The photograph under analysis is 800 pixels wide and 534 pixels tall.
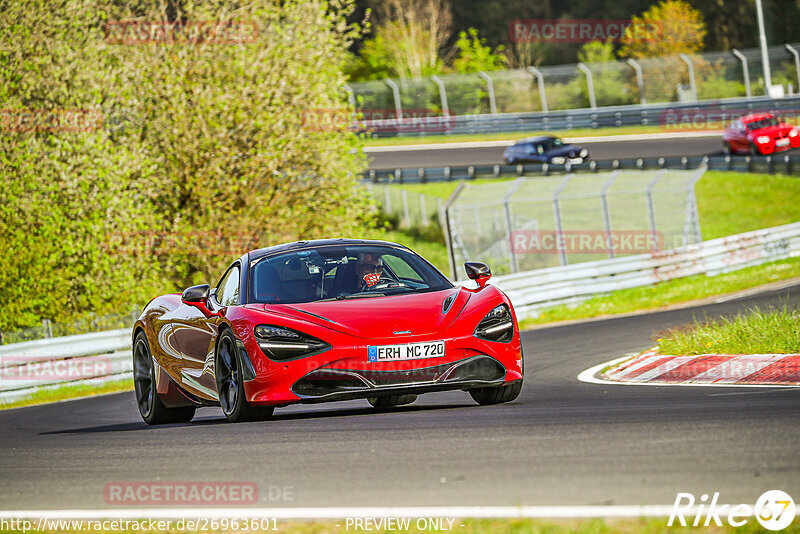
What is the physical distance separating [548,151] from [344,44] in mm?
22307

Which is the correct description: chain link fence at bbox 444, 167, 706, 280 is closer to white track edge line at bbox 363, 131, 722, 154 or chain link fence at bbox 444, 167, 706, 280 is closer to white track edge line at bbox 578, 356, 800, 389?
white track edge line at bbox 363, 131, 722, 154

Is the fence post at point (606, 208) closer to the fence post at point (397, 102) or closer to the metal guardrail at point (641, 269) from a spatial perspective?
the metal guardrail at point (641, 269)

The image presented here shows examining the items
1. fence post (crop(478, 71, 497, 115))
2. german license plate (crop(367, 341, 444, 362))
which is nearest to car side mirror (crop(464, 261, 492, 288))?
german license plate (crop(367, 341, 444, 362))

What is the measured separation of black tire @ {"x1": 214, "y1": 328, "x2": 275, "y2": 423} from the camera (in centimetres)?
866

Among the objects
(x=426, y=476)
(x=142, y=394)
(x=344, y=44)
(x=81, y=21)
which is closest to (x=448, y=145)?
(x=344, y=44)

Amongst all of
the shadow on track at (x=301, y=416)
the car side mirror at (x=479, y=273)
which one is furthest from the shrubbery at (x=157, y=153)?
the car side mirror at (x=479, y=273)

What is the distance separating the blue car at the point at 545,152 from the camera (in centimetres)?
4709

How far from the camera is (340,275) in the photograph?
9.35 meters

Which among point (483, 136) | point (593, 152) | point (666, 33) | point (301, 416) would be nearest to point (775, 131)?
point (593, 152)

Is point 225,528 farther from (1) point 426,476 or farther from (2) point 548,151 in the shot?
(2) point 548,151

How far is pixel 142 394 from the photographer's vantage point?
438 inches

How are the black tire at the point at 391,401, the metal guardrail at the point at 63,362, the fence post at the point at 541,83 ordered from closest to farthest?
the black tire at the point at 391,401
the metal guardrail at the point at 63,362
the fence post at the point at 541,83

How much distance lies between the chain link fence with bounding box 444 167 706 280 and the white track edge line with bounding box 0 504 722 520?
18.1 m

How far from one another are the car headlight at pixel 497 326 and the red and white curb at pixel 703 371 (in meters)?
2.22
